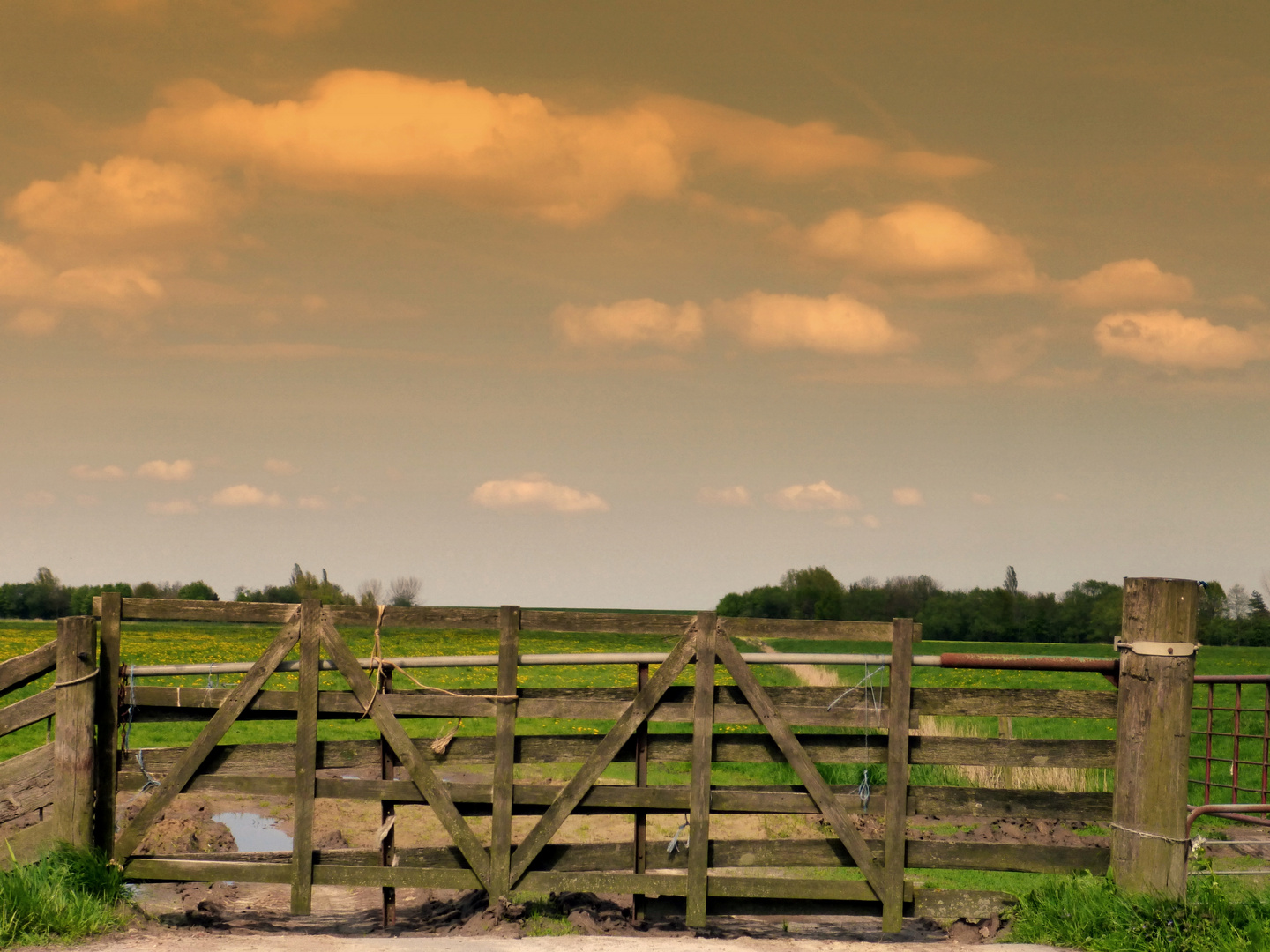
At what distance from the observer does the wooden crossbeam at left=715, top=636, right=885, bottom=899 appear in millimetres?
8297

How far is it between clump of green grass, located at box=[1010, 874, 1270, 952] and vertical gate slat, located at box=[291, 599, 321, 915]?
5.32 metres

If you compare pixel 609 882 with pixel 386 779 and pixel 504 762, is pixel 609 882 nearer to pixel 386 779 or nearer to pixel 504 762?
pixel 504 762

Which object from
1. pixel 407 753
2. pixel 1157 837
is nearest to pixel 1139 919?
pixel 1157 837

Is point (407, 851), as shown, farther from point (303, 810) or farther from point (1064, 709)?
point (1064, 709)

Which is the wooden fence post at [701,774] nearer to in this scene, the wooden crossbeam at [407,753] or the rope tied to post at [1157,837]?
the wooden crossbeam at [407,753]

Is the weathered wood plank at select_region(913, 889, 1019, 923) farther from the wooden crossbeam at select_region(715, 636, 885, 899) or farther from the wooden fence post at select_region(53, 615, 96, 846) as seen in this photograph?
the wooden fence post at select_region(53, 615, 96, 846)

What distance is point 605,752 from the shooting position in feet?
27.2

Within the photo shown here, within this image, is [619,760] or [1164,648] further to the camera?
[619,760]

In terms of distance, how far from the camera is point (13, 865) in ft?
26.7

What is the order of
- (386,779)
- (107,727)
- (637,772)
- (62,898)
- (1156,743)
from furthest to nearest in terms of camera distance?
1. (107,727)
2. (386,779)
3. (637,772)
4. (1156,743)
5. (62,898)

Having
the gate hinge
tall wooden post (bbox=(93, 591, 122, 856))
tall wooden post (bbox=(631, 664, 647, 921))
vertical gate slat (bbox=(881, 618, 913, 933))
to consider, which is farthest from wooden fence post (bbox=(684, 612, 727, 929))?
tall wooden post (bbox=(93, 591, 122, 856))

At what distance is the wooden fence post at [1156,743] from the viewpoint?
26.6 ft

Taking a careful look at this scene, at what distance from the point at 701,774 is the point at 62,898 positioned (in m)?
4.55

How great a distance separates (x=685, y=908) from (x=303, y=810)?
3.01 metres
